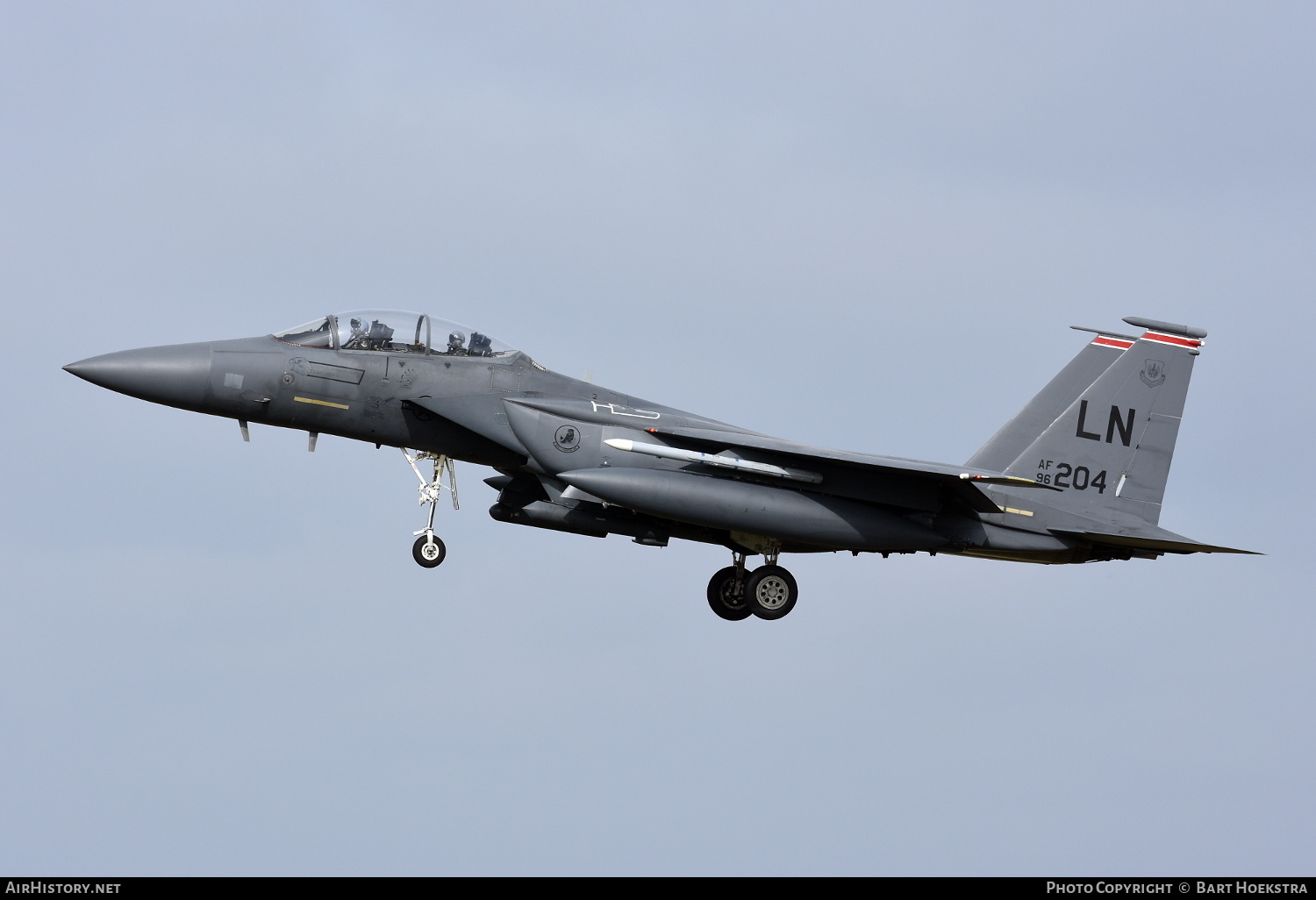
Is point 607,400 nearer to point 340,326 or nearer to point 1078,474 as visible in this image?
point 340,326

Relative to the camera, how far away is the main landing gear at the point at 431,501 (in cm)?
1861

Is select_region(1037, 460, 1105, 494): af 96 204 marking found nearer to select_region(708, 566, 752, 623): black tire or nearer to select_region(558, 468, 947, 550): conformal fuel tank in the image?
select_region(558, 468, 947, 550): conformal fuel tank

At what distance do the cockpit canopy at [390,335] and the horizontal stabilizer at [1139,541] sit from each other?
7751mm

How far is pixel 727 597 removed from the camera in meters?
20.7

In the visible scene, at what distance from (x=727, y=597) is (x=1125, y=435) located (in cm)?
571

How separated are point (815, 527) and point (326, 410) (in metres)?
6.02

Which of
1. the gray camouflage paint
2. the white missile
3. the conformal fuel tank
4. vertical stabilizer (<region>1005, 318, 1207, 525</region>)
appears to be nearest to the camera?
the conformal fuel tank

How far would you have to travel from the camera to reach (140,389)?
709 inches

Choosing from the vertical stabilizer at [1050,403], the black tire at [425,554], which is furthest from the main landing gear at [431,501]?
the vertical stabilizer at [1050,403]

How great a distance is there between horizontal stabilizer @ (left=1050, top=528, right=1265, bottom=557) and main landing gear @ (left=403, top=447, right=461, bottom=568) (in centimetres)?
771

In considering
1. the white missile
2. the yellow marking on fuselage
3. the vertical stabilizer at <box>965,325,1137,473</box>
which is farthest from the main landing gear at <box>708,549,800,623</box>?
the yellow marking on fuselage

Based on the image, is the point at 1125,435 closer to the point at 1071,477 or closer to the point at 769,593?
the point at 1071,477

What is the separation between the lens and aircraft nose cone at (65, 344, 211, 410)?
17.9m
